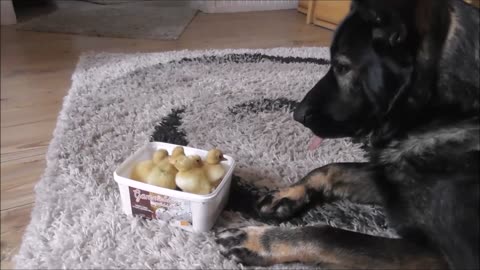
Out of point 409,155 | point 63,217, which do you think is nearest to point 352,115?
point 409,155

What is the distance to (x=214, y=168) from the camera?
102cm

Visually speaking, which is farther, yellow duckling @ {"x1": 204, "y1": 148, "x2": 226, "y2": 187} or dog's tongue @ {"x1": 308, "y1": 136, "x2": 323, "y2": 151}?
dog's tongue @ {"x1": 308, "y1": 136, "x2": 323, "y2": 151}

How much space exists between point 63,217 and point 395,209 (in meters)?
0.75

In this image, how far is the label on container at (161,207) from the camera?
3.19 ft

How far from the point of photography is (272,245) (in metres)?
0.92

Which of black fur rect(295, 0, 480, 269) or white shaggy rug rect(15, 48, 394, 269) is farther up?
black fur rect(295, 0, 480, 269)

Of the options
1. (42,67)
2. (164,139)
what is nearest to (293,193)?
(164,139)

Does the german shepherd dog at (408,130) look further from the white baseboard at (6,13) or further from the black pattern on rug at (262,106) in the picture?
the white baseboard at (6,13)

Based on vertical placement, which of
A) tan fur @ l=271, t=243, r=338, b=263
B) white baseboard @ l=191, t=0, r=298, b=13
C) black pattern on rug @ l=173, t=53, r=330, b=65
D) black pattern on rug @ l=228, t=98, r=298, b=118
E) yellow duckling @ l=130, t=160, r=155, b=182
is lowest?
white baseboard @ l=191, t=0, r=298, b=13

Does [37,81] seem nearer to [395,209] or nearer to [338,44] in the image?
[338,44]

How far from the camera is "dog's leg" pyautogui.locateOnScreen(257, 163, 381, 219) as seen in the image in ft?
3.57

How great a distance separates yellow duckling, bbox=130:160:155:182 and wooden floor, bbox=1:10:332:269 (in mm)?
296

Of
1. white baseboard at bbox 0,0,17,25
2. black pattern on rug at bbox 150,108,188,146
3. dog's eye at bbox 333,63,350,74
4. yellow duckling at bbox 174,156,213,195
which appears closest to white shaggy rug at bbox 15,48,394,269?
black pattern on rug at bbox 150,108,188,146

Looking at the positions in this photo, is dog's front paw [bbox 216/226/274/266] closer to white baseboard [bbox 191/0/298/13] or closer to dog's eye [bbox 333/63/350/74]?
dog's eye [bbox 333/63/350/74]
